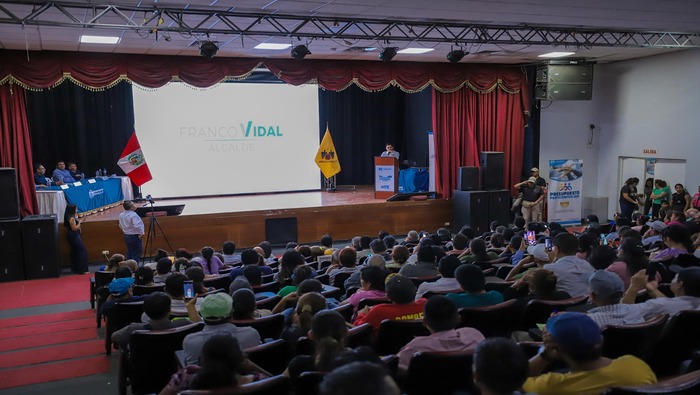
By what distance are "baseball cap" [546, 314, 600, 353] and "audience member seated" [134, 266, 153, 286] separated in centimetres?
396

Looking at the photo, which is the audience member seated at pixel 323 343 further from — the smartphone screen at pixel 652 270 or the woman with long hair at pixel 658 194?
the woman with long hair at pixel 658 194

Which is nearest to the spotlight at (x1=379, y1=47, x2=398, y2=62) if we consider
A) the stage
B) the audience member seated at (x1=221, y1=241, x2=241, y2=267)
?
the stage

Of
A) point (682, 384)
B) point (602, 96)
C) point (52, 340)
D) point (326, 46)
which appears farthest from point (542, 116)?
point (682, 384)

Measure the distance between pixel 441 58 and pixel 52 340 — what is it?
28.6 feet

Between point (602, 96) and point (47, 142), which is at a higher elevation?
point (602, 96)

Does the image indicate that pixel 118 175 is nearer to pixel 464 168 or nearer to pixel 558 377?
pixel 464 168

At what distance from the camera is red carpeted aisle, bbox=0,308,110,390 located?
499cm

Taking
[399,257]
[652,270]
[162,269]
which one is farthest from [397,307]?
[162,269]

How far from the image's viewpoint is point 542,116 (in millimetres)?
13578

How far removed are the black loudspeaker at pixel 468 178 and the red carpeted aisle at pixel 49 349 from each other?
7758 millimetres

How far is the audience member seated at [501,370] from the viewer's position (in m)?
2.05

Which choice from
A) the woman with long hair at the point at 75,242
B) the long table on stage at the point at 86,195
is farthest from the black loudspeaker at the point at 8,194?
the long table on stage at the point at 86,195

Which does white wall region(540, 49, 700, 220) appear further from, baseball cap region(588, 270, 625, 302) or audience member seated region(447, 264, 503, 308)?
baseball cap region(588, 270, 625, 302)

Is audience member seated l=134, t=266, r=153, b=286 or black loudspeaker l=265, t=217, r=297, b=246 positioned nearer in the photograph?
audience member seated l=134, t=266, r=153, b=286
